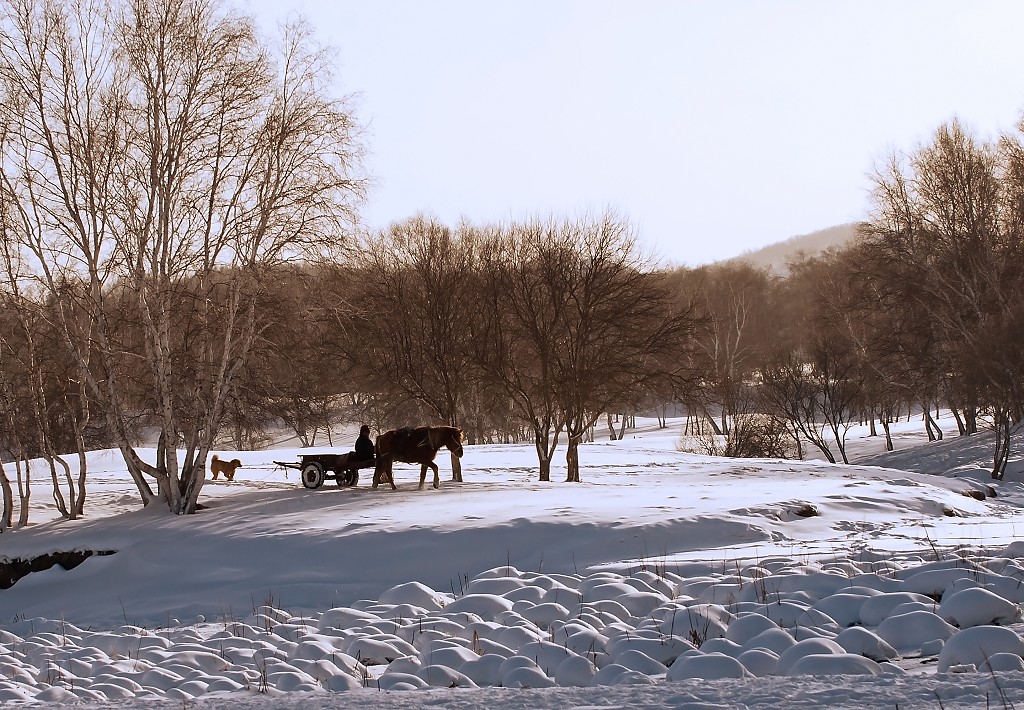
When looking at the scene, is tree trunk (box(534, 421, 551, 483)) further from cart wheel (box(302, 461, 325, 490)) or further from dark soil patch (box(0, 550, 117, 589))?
dark soil patch (box(0, 550, 117, 589))

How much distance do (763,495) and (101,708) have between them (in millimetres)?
14196

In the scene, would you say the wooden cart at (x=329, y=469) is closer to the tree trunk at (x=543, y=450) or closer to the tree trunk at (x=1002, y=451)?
the tree trunk at (x=543, y=450)

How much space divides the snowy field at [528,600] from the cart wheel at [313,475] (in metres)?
0.37

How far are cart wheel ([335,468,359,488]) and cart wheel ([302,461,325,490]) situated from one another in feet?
1.19

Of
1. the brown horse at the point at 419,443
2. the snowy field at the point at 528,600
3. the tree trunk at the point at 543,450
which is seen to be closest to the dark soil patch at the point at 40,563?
the snowy field at the point at 528,600

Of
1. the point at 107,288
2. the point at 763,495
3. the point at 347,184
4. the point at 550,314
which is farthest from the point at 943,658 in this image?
the point at 550,314

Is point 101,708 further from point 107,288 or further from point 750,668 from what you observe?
point 107,288

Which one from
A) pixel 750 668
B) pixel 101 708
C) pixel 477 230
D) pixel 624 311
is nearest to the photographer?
pixel 101 708

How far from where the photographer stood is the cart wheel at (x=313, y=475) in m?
20.5

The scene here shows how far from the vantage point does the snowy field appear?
5.63 meters

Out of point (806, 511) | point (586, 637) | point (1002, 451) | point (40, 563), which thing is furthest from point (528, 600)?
point (1002, 451)

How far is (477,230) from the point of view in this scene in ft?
144

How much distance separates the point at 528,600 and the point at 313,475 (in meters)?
11.7

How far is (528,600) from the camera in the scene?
31.6 feet
